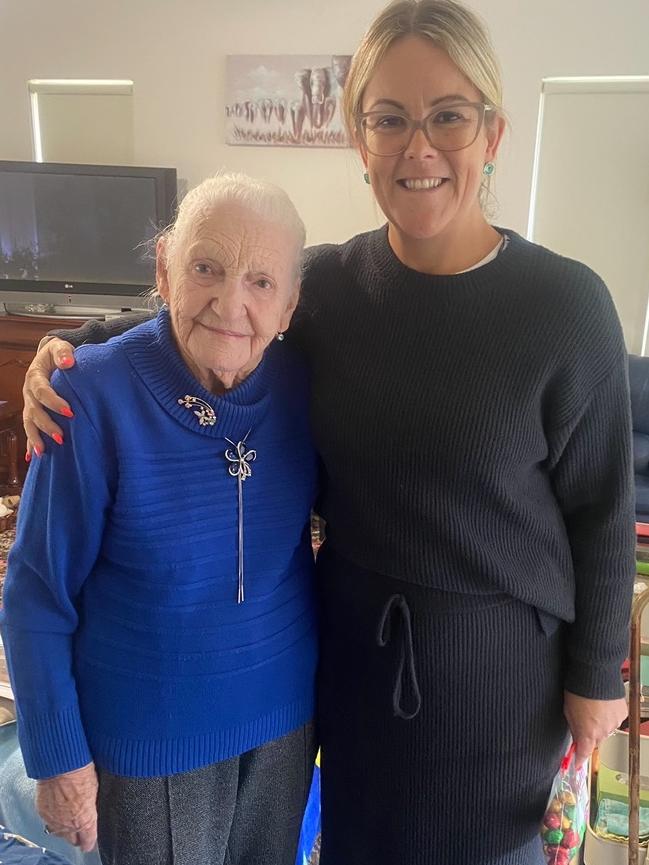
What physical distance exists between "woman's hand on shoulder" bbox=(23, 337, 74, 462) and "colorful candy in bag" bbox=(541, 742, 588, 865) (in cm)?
81

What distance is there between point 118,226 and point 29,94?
3.89 feet

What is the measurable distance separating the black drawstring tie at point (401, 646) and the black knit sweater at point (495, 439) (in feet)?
0.13

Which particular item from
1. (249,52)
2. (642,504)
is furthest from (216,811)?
(249,52)

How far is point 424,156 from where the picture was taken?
91cm

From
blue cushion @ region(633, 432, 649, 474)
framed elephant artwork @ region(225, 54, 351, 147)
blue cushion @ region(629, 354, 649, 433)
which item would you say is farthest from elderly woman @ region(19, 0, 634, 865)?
framed elephant artwork @ region(225, 54, 351, 147)

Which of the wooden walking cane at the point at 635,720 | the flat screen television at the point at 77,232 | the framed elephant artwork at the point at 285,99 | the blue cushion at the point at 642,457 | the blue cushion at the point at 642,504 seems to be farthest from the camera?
the flat screen television at the point at 77,232

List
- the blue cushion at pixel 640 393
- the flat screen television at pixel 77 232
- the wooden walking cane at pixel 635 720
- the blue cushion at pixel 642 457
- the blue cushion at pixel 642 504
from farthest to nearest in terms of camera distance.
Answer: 1. the flat screen television at pixel 77 232
2. the blue cushion at pixel 640 393
3. the blue cushion at pixel 642 457
4. the blue cushion at pixel 642 504
5. the wooden walking cane at pixel 635 720

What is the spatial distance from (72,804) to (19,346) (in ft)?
12.5

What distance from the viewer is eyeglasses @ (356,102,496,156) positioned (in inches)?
35.8

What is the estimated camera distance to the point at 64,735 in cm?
89

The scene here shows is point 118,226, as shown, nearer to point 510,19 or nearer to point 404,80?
point 510,19

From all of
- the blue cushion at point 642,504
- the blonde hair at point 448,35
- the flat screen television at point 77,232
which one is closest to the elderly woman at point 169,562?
the blonde hair at point 448,35

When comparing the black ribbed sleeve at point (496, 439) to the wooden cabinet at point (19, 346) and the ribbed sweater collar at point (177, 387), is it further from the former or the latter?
the wooden cabinet at point (19, 346)

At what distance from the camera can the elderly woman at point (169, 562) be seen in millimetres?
880
